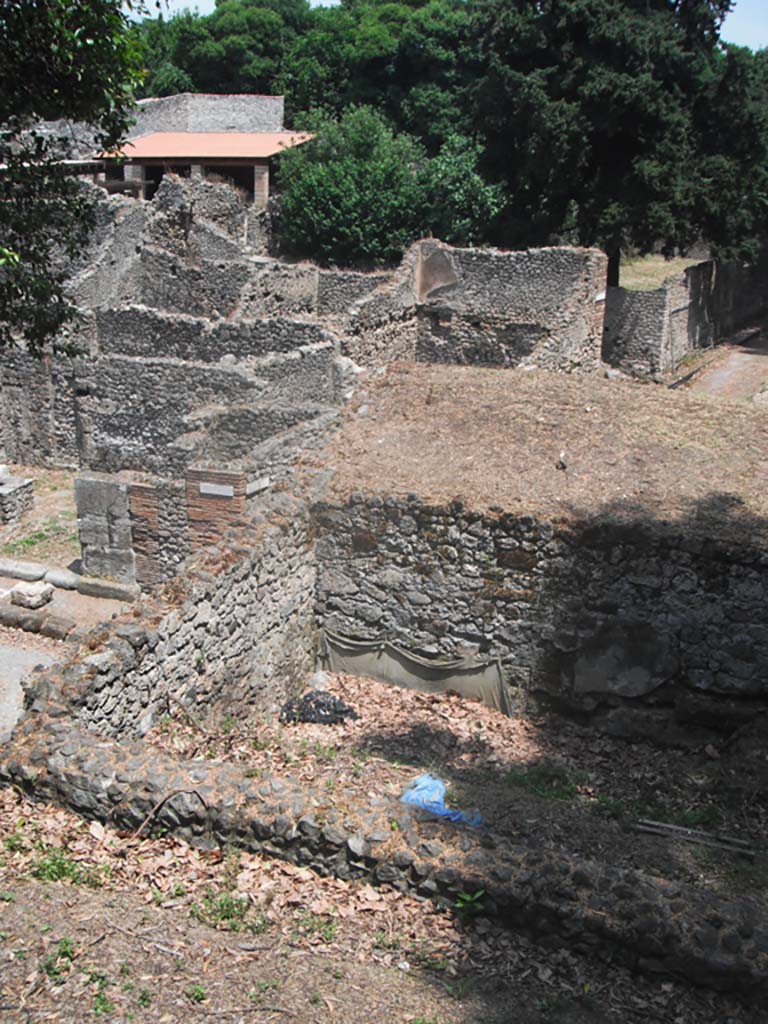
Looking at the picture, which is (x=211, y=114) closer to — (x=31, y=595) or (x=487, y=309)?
(x=487, y=309)

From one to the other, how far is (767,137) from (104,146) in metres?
20.2

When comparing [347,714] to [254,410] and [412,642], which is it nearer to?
[412,642]

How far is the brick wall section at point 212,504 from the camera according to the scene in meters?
12.7

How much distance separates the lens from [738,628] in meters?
9.51

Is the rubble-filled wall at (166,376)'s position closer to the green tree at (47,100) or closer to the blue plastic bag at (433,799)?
the green tree at (47,100)

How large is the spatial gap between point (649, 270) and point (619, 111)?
10.5m

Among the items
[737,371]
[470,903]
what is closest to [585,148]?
[737,371]

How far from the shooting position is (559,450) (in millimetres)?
11844

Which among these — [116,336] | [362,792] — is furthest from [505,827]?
[116,336]

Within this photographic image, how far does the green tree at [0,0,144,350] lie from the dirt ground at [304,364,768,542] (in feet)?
12.8

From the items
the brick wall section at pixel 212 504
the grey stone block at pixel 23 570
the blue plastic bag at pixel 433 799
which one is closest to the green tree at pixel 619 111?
the brick wall section at pixel 212 504

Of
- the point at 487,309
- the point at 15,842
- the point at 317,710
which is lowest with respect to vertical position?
the point at 317,710

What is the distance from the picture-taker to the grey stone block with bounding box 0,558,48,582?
591 inches

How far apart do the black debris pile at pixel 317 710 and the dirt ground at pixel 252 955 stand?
3780 mm
